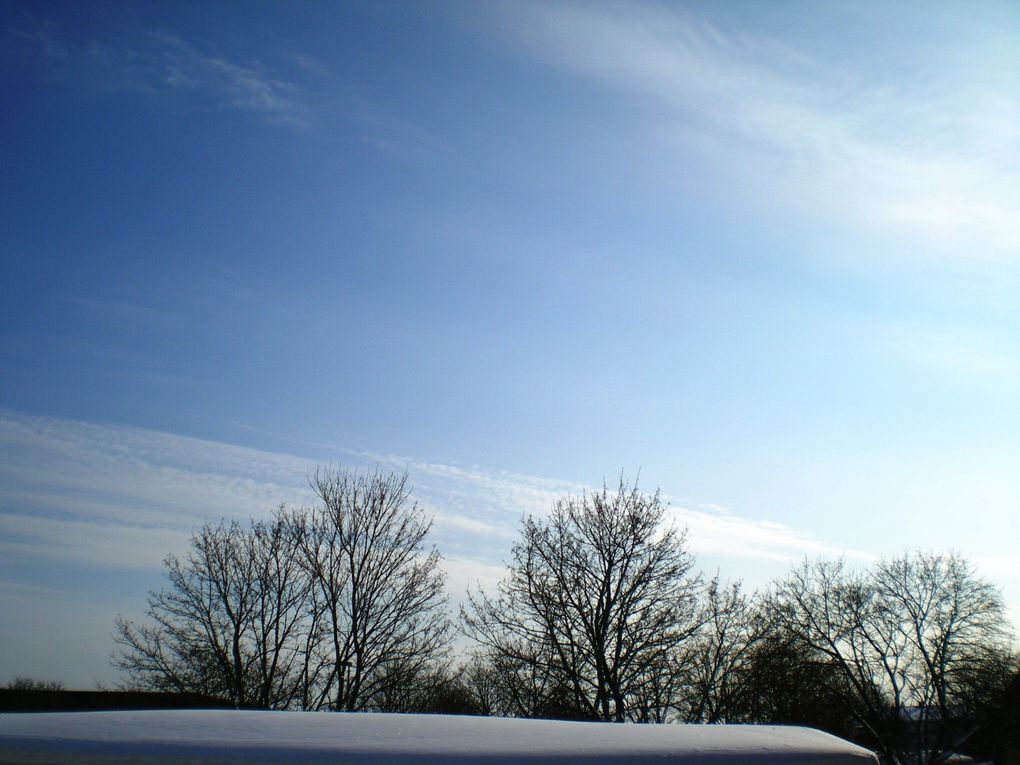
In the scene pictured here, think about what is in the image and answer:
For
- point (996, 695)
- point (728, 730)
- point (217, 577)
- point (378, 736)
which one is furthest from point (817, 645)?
point (378, 736)

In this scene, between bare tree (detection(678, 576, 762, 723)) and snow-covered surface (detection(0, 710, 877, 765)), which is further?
bare tree (detection(678, 576, 762, 723))

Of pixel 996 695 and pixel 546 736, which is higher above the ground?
pixel 546 736

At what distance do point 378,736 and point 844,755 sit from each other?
116 inches

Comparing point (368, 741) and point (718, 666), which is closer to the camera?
point (368, 741)

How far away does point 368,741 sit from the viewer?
3.56 m

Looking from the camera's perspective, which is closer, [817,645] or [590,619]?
[590,619]

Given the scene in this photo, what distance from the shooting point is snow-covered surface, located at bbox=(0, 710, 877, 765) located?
3342 millimetres

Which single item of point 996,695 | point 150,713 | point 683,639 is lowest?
point 996,695

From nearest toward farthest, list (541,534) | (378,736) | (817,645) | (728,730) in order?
(378,736)
(728,730)
(541,534)
(817,645)

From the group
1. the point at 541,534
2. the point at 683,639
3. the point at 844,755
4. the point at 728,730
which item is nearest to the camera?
the point at 844,755

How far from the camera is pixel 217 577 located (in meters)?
27.1

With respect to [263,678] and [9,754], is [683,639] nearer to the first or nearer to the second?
[263,678]

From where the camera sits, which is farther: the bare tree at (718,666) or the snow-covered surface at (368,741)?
the bare tree at (718,666)

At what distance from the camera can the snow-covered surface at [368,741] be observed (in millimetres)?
3342
